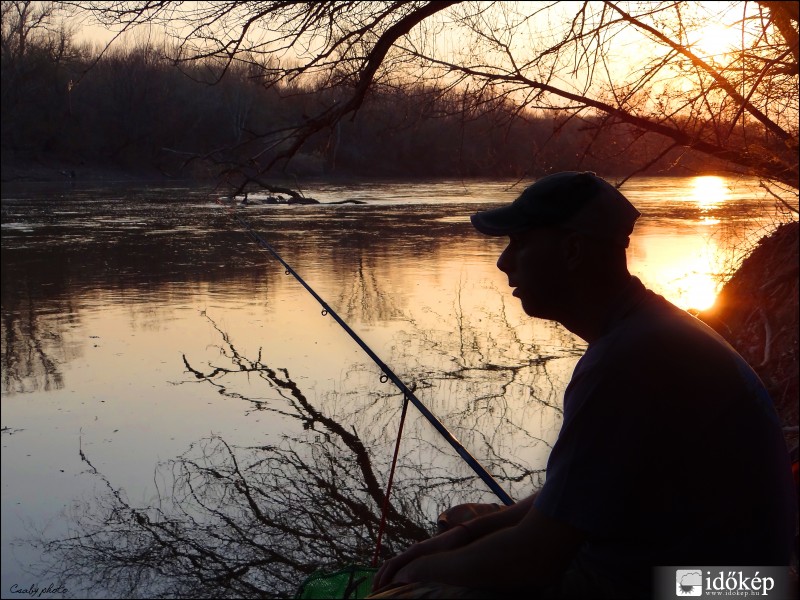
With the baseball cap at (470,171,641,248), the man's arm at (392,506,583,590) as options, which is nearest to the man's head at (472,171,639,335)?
the baseball cap at (470,171,641,248)

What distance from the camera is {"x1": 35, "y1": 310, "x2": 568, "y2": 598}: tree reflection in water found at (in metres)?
3.52

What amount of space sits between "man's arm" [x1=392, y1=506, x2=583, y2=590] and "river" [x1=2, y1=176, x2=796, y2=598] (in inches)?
73.0

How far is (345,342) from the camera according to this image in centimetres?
745

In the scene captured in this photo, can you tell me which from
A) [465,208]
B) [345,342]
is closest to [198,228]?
[465,208]

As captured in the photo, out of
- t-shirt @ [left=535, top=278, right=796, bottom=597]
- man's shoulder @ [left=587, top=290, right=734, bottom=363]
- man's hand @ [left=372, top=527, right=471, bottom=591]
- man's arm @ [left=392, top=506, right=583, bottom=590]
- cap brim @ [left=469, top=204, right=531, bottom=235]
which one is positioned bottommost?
man's hand @ [left=372, top=527, right=471, bottom=591]

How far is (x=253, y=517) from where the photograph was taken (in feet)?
13.1

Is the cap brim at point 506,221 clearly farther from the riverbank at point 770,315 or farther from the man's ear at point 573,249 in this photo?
the riverbank at point 770,315

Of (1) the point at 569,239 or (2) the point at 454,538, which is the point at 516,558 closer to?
(2) the point at 454,538

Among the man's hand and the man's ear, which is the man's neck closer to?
the man's ear

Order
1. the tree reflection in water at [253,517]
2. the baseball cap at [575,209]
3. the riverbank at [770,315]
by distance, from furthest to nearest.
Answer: the riverbank at [770,315]
the tree reflection in water at [253,517]
the baseball cap at [575,209]

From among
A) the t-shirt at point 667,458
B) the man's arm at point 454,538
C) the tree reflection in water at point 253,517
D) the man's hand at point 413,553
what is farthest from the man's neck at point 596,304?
the tree reflection in water at point 253,517

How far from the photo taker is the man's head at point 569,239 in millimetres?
1752

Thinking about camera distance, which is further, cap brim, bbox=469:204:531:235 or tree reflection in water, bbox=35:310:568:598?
tree reflection in water, bbox=35:310:568:598

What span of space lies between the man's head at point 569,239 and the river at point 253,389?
6.78 ft
